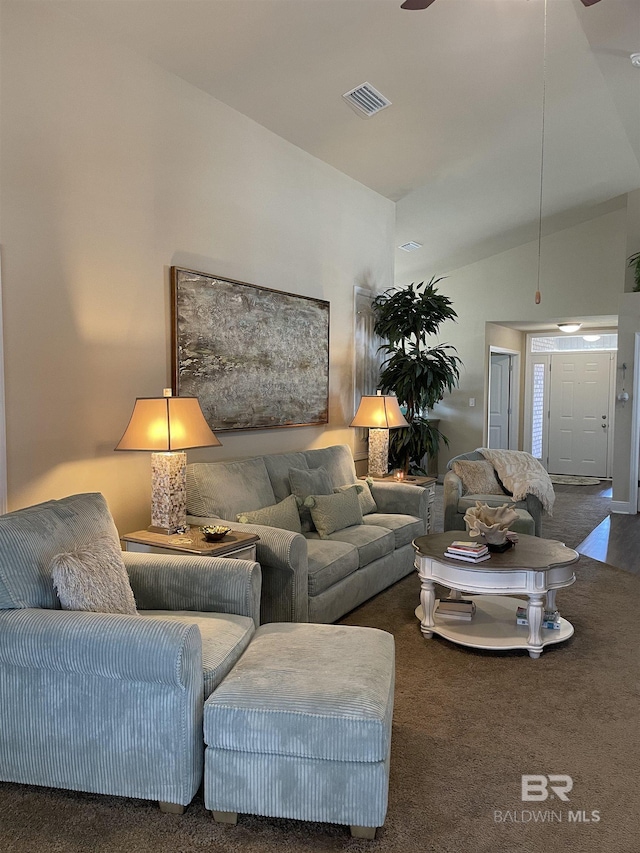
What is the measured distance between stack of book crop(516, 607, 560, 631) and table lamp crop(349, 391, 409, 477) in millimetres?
1995

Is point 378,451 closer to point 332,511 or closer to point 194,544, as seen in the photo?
point 332,511

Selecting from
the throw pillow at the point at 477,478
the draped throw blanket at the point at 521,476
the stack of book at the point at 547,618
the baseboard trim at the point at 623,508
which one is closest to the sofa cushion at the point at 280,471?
the stack of book at the point at 547,618

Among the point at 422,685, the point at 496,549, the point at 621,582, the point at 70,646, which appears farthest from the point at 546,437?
the point at 70,646

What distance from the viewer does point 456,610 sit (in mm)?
3723

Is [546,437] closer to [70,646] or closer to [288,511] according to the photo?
[288,511]

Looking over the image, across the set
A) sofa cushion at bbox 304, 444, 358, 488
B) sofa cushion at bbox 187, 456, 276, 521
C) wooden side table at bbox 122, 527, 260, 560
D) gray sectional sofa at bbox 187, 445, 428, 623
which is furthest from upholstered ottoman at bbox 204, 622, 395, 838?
sofa cushion at bbox 304, 444, 358, 488

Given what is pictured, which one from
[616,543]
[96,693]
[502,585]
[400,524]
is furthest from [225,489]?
[616,543]

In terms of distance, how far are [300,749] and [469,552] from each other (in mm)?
1681

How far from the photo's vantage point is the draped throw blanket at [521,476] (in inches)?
213

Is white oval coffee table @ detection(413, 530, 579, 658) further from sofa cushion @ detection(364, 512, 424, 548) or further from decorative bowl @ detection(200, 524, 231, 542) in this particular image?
decorative bowl @ detection(200, 524, 231, 542)

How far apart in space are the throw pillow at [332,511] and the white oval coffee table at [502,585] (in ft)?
2.02

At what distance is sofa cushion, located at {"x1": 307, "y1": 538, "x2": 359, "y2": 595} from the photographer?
3504 millimetres

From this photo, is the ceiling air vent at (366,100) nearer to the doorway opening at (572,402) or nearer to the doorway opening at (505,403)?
the doorway opening at (505,403)

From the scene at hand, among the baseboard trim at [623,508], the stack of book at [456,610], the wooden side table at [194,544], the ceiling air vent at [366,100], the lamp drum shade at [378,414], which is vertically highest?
the ceiling air vent at [366,100]
